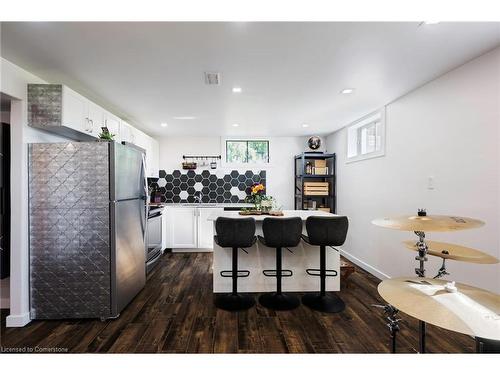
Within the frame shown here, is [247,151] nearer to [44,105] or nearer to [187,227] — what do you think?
[187,227]

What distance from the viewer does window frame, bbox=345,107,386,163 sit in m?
3.08

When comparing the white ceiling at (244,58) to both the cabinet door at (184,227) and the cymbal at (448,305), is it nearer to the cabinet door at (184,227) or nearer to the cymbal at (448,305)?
the cymbal at (448,305)

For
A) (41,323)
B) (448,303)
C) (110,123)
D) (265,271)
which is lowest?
(41,323)

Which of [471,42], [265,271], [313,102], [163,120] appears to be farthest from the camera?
[163,120]

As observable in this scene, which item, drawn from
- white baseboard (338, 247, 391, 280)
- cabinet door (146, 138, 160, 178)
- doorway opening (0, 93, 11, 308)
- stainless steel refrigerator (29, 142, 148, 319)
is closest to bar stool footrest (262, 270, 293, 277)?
white baseboard (338, 247, 391, 280)

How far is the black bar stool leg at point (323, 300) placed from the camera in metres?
2.33

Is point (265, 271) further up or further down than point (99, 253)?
further down

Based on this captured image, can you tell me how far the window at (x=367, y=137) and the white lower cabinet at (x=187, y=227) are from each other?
2574 millimetres

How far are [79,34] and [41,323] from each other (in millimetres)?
2450

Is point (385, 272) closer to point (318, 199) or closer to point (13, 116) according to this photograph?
point (318, 199)

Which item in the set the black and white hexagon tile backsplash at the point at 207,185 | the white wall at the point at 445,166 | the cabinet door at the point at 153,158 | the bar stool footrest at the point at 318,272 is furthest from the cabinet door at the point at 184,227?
the white wall at the point at 445,166

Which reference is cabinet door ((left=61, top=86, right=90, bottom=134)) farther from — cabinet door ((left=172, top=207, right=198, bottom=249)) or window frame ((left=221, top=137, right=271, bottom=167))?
window frame ((left=221, top=137, right=271, bottom=167))
